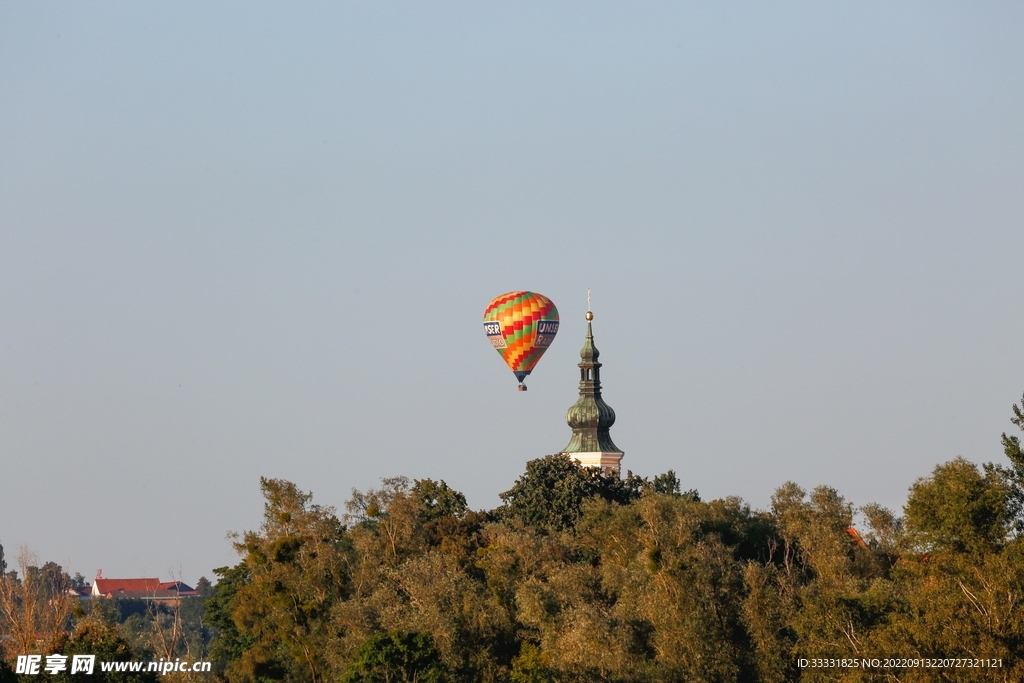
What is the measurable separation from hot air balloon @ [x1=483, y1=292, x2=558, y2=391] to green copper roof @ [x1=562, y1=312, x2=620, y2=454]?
83.6ft

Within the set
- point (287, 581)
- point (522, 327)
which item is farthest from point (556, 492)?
point (287, 581)

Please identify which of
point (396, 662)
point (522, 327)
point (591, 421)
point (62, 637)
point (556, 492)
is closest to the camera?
point (396, 662)

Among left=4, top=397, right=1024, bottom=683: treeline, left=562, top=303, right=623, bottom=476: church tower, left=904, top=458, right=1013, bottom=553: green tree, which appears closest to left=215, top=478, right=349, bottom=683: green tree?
left=4, top=397, right=1024, bottom=683: treeline

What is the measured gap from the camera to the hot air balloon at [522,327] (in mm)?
91750

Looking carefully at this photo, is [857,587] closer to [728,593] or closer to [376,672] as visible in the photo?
[728,593]

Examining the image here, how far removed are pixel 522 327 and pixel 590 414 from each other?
90.3ft

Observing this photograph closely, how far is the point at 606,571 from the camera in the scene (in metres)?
67.9

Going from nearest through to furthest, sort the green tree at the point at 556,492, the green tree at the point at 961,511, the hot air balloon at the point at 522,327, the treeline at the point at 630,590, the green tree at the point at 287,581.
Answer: the treeline at the point at 630,590 → the green tree at the point at 961,511 → the green tree at the point at 287,581 → the green tree at the point at 556,492 → the hot air balloon at the point at 522,327

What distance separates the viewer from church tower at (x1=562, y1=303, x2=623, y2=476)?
117250 mm

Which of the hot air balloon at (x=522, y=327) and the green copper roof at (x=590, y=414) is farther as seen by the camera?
the green copper roof at (x=590, y=414)

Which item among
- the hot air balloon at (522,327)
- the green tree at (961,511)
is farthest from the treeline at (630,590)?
the hot air balloon at (522,327)

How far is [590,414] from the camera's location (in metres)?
118

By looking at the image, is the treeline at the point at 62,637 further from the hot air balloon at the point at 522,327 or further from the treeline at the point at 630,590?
the hot air balloon at the point at 522,327

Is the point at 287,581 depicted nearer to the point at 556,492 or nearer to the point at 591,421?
the point at 556,492
